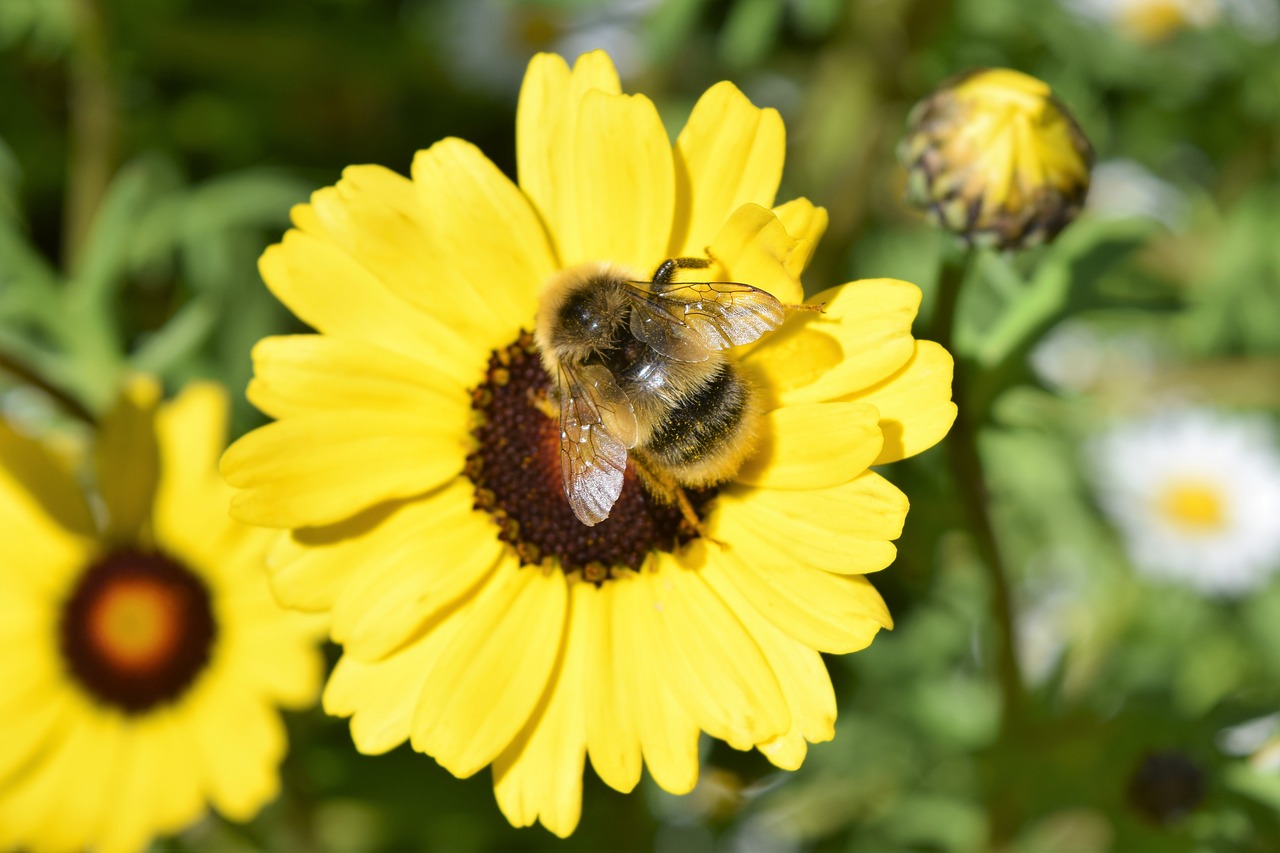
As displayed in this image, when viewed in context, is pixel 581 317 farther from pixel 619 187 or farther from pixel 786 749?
pixel 786 749

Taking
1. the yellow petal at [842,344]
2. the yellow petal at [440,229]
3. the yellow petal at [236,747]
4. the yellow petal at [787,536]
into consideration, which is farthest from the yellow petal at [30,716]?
the yellow petal at [842,344]

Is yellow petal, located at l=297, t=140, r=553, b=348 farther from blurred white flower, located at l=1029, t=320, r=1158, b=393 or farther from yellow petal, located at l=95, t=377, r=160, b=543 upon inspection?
blurred white flower, located at l=1029, t=320, r=1158, b=393

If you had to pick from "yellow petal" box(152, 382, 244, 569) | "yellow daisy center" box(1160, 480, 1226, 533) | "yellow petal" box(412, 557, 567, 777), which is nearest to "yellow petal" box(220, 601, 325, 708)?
"yellow petal" box(152, 382, 244, 569)

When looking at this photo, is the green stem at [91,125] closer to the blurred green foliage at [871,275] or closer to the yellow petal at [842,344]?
the blurred green foliage at [871,275]

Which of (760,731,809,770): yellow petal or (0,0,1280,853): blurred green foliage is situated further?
(0,0,1280,853): blurred green foliage

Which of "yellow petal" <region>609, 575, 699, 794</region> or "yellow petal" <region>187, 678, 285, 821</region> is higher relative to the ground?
"yellow petal" <region>609, 575, 699, 794</region>

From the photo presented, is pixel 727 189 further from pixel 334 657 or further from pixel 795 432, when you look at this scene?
pixel 334 657
